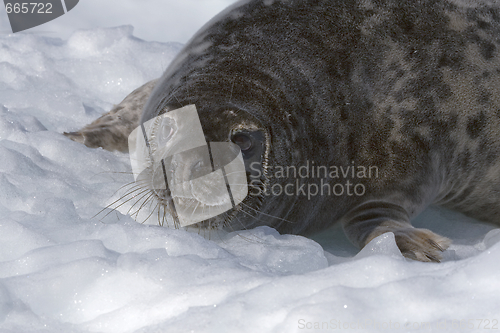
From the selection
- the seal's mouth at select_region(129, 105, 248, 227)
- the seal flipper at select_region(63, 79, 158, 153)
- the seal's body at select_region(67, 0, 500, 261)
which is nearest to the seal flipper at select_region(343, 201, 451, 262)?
the seal's body at select_region(67, 0, 500, 261)

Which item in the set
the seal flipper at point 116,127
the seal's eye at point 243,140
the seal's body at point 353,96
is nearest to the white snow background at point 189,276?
the seal's body at point 353,96

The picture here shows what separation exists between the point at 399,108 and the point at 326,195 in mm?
665

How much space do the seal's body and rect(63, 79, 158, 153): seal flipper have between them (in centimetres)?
91

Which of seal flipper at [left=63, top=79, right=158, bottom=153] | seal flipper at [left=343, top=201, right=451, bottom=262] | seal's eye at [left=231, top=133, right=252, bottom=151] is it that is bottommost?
seal flipper at [left=63, top=79, right=158, bottom=153]

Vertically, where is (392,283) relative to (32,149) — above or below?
above

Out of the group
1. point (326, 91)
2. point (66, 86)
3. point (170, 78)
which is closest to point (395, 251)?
point (326, 91)

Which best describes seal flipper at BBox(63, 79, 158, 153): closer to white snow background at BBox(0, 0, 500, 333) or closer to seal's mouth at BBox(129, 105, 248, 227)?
white snow background at BBox(0, 0, 500, 333)

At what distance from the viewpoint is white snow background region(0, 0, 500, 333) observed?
158cm

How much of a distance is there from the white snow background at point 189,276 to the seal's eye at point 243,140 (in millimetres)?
441

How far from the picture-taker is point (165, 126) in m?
2.77

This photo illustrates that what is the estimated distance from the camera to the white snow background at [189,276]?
1.58 meters

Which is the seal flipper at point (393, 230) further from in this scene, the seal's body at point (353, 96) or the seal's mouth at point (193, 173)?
the seal's mouth at point (193, 173)

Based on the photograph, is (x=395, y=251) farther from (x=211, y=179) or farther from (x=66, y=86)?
(x=66, y=86)

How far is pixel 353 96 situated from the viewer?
9.72 ft
